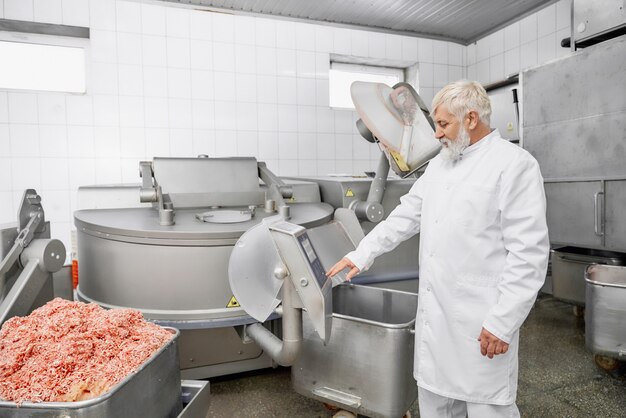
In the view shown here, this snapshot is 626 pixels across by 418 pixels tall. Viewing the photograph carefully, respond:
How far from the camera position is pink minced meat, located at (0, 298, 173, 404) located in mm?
819

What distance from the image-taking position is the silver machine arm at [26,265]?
135cm

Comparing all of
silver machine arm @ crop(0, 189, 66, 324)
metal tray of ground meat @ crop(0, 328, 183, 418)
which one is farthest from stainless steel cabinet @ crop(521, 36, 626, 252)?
silver machine arm @ crop(0, 189, 66, 324)

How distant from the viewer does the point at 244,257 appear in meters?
1.30

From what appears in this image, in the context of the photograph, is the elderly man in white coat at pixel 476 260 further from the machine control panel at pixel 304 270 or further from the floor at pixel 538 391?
the floor at pixel 538 391

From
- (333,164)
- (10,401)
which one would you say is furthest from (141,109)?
(10,401)

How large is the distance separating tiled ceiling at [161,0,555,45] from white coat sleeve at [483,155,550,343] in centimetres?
292

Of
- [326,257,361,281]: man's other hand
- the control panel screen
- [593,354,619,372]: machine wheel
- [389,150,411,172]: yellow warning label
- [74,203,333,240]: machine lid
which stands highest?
[389,150,411,172]: yellow warning label

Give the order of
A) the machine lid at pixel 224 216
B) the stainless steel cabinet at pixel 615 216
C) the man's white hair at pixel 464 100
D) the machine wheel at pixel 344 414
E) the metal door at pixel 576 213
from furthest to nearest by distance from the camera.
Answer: the metal door at pixel 576 213
the stainless steel cabinet at pixel 615 216
the machine lid at pixel 224 216
the machine wheel at pixel 344 414
the man's white hair at pixel 464 100

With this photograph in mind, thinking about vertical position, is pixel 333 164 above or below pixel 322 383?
above

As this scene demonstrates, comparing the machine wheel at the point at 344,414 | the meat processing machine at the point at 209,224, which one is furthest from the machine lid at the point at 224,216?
the machine wheel at the point at 344,414

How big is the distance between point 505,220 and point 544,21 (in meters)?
3.35

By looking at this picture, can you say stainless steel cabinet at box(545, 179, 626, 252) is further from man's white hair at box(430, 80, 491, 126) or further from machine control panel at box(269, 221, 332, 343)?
machine control panel at box(269, 221, 332, 343)

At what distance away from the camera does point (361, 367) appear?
1.50 meters

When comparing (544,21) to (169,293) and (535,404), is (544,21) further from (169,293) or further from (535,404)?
(169,293)
